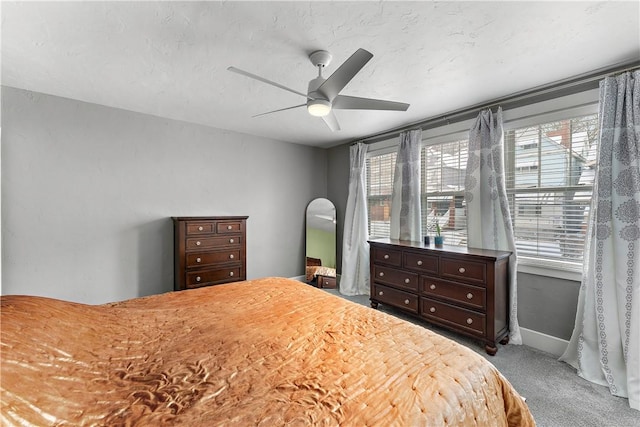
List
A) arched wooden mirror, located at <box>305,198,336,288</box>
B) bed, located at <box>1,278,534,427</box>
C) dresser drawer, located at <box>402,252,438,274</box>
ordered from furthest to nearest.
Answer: arched wooden mirror, located at <box>305,198,336,288</box>
dresser drawer, located at <box>402,252,438,274</box>
bed, located at <box>1,278,534,427</box>

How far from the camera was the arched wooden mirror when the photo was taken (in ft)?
15.5

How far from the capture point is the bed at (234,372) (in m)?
0.83

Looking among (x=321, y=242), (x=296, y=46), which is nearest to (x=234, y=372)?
(x=296, y=46)

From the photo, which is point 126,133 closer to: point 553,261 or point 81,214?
point 81,214

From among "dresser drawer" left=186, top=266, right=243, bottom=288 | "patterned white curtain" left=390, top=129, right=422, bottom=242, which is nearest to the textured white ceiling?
"patterned white curtain" left=390, top=129, right=422, bottom=242

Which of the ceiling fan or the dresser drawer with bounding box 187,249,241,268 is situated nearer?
the ceiling fan

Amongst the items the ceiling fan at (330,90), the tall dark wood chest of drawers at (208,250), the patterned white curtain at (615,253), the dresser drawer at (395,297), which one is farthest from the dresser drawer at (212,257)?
the patterned white curtain at (615,253)

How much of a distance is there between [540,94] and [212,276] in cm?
405

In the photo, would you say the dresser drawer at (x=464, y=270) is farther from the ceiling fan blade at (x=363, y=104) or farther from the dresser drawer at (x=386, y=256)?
the ceiling fan blade at (x=363, y=104)

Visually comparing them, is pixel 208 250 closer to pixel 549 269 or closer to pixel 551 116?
pixel 549 269

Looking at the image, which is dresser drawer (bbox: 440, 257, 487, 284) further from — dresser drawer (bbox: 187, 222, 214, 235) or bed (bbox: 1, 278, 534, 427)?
dresser drawer (bbox: 187, 222, 214, 235)

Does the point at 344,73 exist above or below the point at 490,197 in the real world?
above

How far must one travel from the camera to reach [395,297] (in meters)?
3.32

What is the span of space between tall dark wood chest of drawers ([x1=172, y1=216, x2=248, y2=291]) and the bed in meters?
1.79
